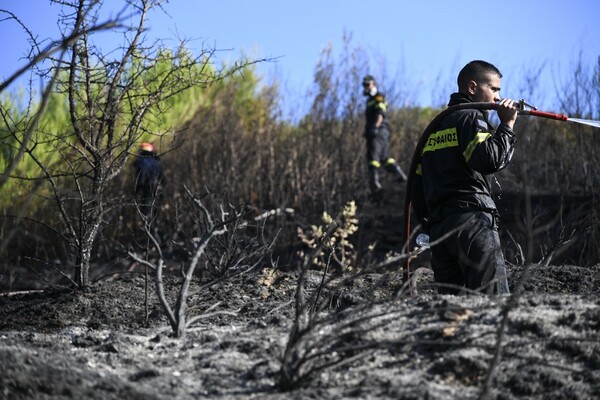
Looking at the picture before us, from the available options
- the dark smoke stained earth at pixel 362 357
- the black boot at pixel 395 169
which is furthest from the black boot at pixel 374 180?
the dark smoke stained earth at pixel 362 357

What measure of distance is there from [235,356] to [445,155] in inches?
82.4

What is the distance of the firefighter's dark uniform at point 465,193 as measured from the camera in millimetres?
Answer: 5344

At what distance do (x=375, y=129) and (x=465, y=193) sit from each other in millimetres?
10071

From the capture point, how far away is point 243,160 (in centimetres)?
1661

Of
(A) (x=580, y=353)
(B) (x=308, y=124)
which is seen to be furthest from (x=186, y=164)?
(A) (x=580, y=353)

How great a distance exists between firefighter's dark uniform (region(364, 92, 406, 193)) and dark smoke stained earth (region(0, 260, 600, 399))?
10.7m

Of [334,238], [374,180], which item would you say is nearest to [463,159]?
[334,238]

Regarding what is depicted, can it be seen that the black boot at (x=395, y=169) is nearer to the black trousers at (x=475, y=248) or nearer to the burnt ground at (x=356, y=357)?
the black trousers at (x=475, y=248)

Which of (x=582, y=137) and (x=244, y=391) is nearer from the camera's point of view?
(x=244, y=391)

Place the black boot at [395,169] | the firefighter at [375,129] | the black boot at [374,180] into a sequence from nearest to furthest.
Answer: the firefighter at [375,129] → the black boot at [395,169] → the black boot at [374,180]

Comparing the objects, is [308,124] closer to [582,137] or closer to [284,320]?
[582,137]

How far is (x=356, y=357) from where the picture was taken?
11.9 ft

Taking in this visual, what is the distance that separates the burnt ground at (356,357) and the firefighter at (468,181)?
0.74 metres

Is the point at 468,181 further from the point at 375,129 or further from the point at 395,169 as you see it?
the point at 395,169
